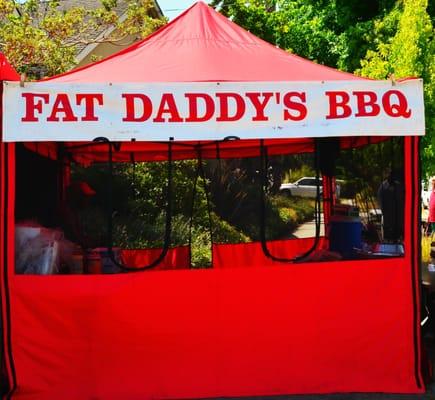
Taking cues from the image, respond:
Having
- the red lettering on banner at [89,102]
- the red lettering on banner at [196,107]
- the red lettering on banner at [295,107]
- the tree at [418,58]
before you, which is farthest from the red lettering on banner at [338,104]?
the tree at [418,58]

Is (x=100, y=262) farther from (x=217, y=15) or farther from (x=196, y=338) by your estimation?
(x=217, y=15)

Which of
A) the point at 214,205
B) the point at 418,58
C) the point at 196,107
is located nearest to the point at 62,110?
the point at 196,107

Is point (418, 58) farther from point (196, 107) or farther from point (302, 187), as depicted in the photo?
point (196, 107)

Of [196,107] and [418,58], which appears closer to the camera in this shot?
[196,107]

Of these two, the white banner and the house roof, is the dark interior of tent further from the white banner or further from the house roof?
the house roof

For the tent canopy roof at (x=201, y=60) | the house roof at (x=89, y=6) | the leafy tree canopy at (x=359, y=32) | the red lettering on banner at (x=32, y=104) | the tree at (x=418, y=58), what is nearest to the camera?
the red lettering on banner at (x=32, y=104)

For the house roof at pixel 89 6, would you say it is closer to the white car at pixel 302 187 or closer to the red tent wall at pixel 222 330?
the white car at pixel 302 187

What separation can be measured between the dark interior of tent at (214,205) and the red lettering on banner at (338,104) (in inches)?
28.1

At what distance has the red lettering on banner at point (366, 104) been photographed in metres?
4.34

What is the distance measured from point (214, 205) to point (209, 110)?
3.29 meters

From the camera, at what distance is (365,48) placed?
41.1 ft

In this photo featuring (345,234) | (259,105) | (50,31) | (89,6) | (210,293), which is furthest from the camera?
(89,6)

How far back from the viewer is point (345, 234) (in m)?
5.78

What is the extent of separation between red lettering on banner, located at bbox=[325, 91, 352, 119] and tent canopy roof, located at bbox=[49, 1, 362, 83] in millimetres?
293
